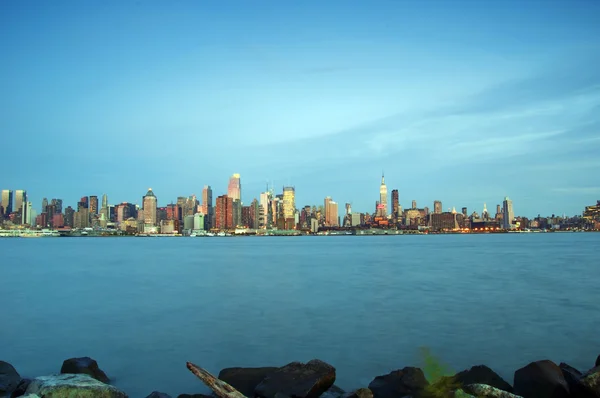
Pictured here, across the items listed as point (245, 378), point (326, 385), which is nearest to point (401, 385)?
point (326, 385)

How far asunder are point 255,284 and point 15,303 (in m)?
17.0

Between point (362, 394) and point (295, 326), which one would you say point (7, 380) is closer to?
point (362, 394)

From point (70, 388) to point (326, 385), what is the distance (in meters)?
5.61

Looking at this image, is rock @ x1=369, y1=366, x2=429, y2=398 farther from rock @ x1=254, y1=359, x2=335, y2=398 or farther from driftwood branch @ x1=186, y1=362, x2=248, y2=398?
driftwood branch @ x1=186, y1=362, x2=248, y2=398

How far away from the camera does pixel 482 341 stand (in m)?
18.2

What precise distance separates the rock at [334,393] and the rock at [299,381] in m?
0.13

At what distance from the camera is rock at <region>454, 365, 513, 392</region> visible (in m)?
11.7

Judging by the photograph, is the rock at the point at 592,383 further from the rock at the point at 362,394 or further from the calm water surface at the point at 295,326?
the rock at the point at 362,394

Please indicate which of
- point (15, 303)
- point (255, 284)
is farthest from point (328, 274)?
point (15, 303)

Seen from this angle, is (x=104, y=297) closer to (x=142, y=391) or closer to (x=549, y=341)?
(x=142, y=391)

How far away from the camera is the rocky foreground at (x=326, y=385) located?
10.5 meters

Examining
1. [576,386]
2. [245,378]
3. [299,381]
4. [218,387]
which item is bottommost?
[245,378]

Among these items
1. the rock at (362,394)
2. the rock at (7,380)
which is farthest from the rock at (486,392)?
the rock at (7,380)

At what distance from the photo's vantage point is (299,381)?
1128 centimetres
